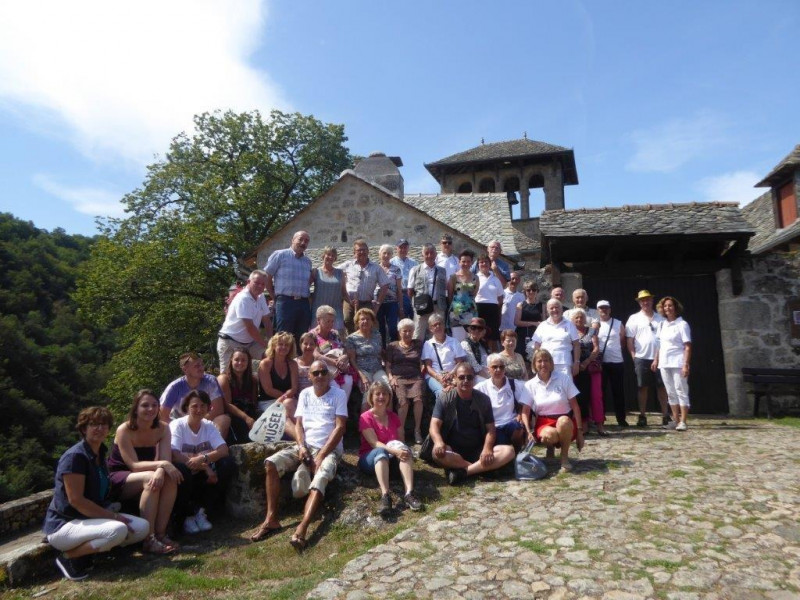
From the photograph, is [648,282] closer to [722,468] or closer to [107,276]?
[722,468]

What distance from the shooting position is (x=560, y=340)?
6.79 metres

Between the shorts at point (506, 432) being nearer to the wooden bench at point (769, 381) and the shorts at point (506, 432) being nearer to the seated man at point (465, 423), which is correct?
the seated man at point (465, 423)

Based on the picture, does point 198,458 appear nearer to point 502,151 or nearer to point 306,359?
point 306,359

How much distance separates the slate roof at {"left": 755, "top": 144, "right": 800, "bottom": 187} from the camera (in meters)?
12.1

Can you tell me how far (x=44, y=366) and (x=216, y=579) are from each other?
33.2m

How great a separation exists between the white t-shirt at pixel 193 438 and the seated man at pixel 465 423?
213 centimetres

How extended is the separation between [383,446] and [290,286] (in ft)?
9.42

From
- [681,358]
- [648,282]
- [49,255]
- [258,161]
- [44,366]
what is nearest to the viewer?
[681,358]

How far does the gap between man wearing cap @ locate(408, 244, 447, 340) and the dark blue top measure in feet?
13.9

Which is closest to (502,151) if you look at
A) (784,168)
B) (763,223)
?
(763,223)

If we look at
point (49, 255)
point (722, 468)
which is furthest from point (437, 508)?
point (49, 255)

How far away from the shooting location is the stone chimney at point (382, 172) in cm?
1912

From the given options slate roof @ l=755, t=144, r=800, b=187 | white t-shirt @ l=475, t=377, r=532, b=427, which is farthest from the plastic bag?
slate roof @ l=755, t=144, r=800, b=187

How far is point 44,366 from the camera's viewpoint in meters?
31.7
